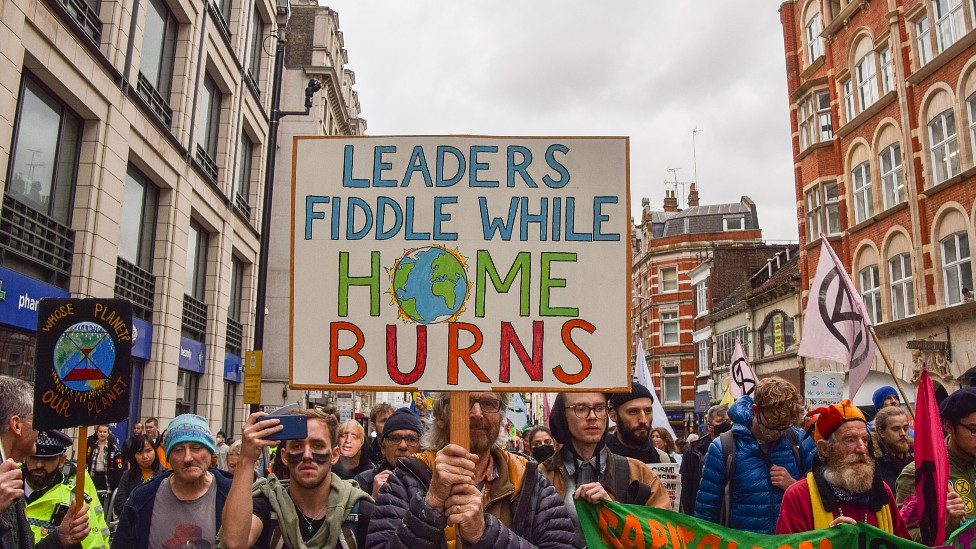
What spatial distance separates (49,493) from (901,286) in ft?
77.1

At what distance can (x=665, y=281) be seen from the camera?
2293 inches

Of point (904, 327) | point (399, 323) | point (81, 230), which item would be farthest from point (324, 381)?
point (904, 327)

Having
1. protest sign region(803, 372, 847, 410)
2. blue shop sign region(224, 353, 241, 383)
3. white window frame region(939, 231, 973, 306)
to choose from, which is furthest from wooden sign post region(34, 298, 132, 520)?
white window frame region(939, 231, 973, 306)

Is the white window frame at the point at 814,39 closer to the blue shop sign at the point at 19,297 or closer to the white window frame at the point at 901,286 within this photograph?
the white window frame at the point at 901,286

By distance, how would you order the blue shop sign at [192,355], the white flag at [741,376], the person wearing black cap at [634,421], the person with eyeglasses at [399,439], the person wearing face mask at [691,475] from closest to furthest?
the person wearing black cap at [634,421] < the person wearing face mask at [691,475] < the person with eyeglasses at [399,439] < the white flag at [741,376] < the blue shop sign at [192,355]

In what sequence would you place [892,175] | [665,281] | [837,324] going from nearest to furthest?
[837,324] < [892,175] < [665,281]

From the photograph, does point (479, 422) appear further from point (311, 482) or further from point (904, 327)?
point (904, 327)

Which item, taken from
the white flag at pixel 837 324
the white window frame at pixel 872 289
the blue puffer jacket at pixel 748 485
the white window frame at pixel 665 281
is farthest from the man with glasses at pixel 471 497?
Answer: the white window frame at pixel 665 281

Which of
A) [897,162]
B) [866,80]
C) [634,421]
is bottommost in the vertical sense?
[634,421]

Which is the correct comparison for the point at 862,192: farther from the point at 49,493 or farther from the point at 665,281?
the point at 665,281

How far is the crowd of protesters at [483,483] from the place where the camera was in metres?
3.11

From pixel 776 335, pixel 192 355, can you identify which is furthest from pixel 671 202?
pixel 192 355

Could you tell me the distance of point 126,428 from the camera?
51.3 feet

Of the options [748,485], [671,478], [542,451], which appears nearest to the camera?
[671,478]
